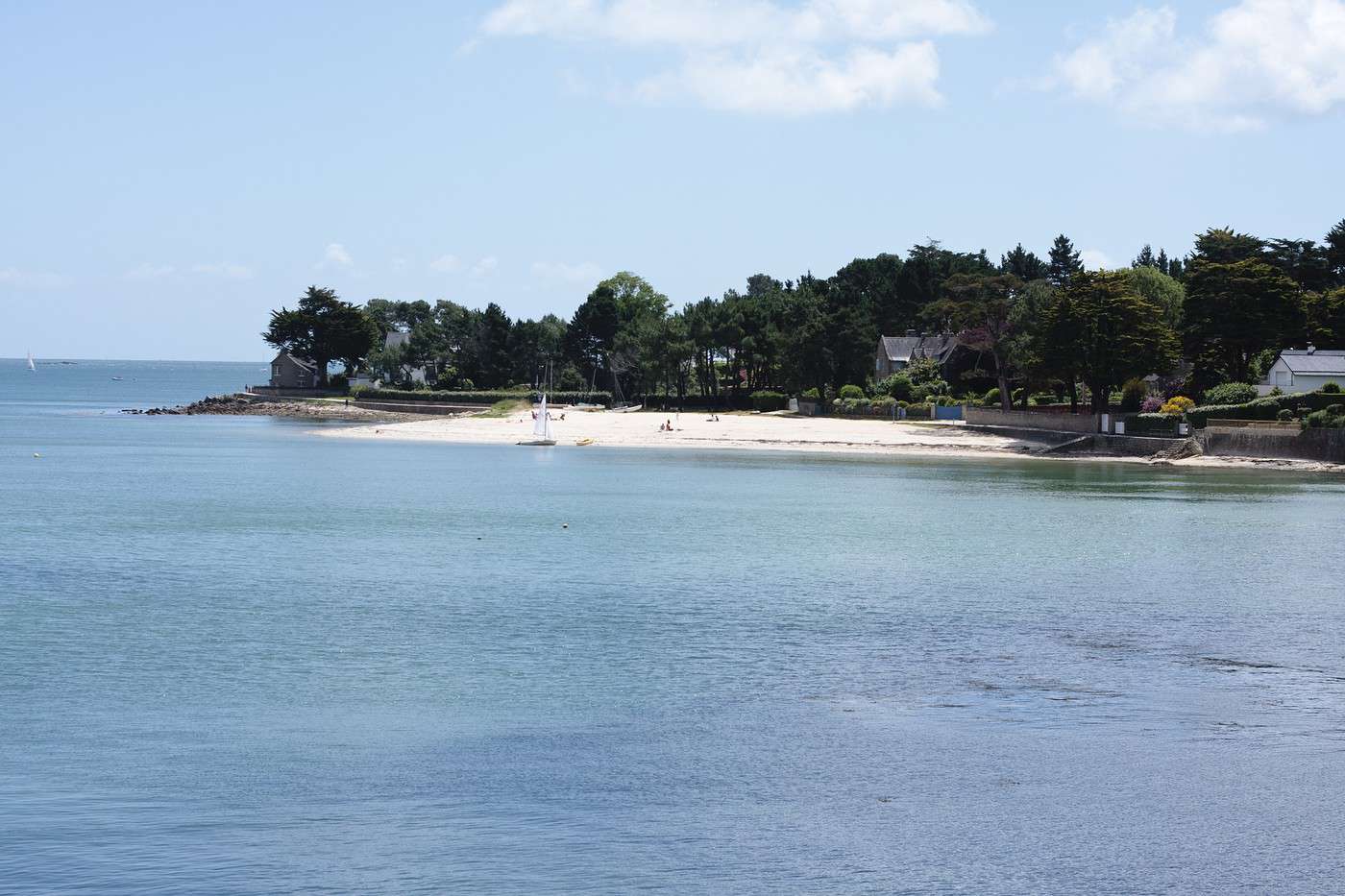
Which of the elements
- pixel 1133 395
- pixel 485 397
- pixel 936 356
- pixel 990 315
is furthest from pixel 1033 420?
pixel 485 397

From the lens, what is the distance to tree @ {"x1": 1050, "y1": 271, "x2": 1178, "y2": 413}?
87.1 meters

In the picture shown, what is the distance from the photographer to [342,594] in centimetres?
3294

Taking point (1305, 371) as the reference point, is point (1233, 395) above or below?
below

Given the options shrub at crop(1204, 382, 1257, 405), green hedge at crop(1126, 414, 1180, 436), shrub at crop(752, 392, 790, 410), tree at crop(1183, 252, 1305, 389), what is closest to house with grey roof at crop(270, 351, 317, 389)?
shrub at crop(752, 392, 790, 410)

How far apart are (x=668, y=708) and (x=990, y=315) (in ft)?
284

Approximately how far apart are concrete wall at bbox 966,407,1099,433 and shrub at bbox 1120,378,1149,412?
382cm

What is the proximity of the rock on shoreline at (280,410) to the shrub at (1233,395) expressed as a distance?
86.7 m

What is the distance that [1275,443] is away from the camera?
77.0m

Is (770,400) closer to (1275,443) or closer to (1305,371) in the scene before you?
(1305,371)

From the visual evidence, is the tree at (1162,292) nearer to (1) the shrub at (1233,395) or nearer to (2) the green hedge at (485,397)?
(1) the shrub at (1233,395)

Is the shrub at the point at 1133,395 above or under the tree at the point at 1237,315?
under

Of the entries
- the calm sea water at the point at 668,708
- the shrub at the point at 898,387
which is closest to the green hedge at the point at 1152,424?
the shrub at the point at 898,387

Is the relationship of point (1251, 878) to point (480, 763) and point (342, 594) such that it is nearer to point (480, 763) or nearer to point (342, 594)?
point (480, 763)

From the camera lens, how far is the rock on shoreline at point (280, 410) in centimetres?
15025
